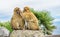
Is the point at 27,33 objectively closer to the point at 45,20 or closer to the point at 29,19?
the point at 29,19

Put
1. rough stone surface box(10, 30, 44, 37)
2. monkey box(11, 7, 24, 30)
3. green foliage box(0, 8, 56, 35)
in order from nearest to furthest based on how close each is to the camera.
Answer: rough stone surface box(10, 30, 44, 37) < monkey box(11, 7, 24, 30) < green foliage box(0, 8, 56, 35)

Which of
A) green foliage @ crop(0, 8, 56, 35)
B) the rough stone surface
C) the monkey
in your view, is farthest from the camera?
green foliage @ crop(0, 8, 56, 35)

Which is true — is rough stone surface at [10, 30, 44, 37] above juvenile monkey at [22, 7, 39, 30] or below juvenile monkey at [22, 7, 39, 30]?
below

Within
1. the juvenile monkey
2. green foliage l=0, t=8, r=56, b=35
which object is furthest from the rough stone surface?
green foliage l=0, t=8, r=56, b=35

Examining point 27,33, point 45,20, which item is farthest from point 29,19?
point 45,20

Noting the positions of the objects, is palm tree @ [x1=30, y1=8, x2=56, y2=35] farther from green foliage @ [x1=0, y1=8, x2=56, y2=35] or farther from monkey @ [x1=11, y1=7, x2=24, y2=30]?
monkey @ [x1=11, y1=7, x2=24, y2=30]

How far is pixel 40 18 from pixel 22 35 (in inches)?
453

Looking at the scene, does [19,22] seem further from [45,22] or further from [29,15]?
[45,22]

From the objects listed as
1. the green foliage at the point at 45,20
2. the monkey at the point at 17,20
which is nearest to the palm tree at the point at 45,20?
the green foliage at the point at 45,20

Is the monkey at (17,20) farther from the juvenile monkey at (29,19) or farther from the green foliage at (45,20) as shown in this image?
the green foliage at (45,20)

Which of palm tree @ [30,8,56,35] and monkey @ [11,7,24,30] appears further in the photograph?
palm tree @ [30,8,56,35]

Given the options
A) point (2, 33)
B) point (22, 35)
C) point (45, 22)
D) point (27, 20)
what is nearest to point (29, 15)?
point (27, 20)

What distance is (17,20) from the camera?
7.37 metres

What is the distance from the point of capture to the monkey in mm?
7148
